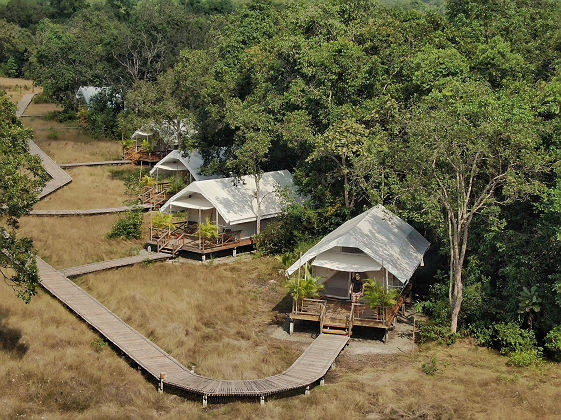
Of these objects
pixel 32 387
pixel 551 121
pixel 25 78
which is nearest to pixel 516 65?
pixel 551 121

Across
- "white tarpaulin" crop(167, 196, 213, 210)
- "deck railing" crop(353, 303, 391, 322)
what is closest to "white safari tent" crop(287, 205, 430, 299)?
"deck railing" crop(353, 303, 391, 322)

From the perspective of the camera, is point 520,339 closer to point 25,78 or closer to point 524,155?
point 524,155

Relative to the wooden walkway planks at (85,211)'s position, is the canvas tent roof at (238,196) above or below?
above

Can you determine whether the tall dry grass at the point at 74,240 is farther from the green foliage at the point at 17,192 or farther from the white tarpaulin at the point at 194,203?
the green foliage at the point at 17,192

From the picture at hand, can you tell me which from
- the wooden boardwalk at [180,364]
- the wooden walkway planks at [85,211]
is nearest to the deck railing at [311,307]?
the wooden boardwalk at [180,364]

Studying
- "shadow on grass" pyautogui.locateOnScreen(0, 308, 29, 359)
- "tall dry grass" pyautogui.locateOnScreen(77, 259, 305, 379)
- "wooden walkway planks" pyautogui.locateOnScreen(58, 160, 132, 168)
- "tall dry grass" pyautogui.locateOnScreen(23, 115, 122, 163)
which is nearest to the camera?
"shadow on grass" pyautogui.locateOnScreen(0, 308, 29, 359)

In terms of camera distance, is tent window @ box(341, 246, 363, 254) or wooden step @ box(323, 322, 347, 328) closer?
wooden step @ box(323, 322, 347, 328)

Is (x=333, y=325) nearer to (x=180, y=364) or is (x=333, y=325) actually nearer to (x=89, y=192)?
(x=180, y=364)

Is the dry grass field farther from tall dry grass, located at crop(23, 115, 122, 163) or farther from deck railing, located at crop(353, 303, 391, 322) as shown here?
tall dry grass, located at crop(23, 115, 122, 163)
